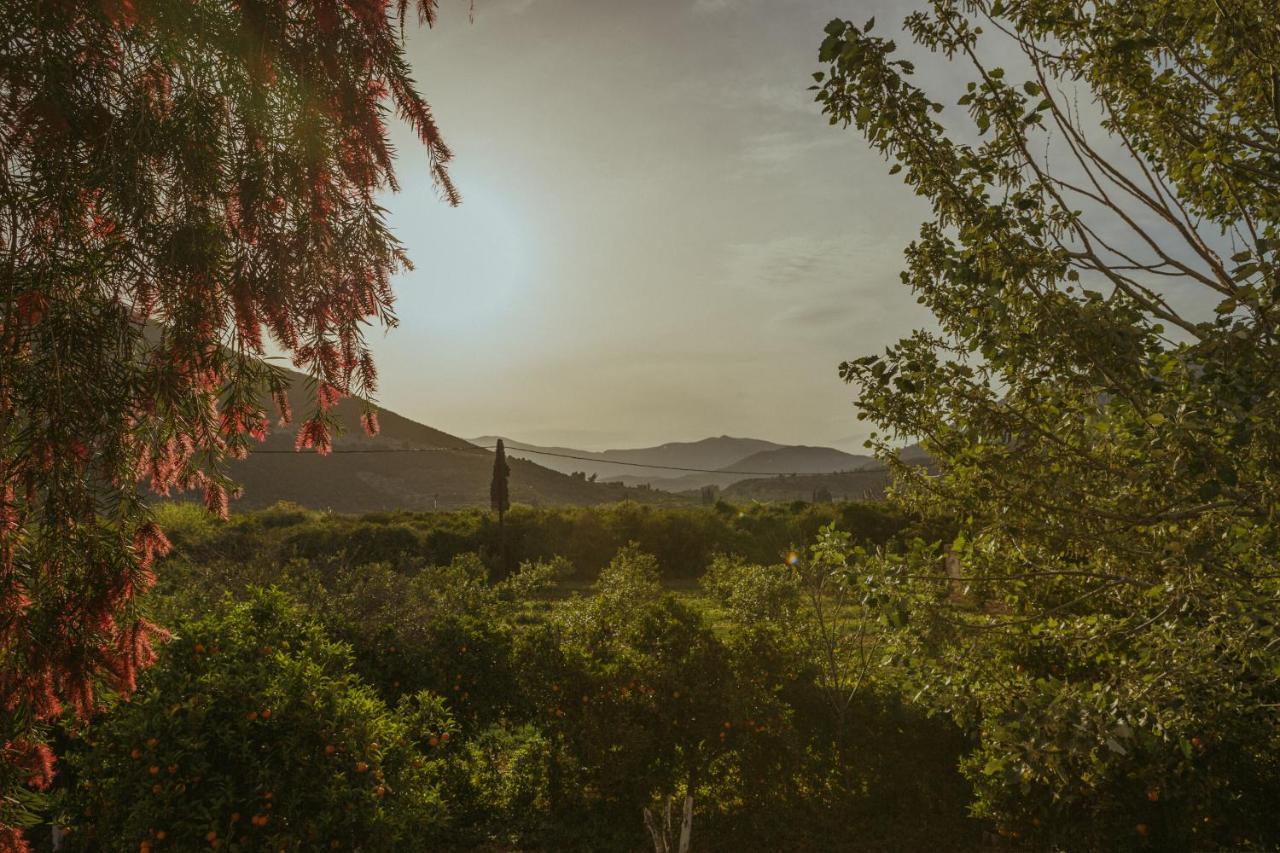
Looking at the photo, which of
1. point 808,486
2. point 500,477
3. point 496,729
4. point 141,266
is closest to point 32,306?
point 141,266

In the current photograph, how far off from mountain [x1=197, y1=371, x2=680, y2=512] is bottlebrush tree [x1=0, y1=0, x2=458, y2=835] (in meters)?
55.9

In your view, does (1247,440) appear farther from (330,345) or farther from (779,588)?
(779,588)

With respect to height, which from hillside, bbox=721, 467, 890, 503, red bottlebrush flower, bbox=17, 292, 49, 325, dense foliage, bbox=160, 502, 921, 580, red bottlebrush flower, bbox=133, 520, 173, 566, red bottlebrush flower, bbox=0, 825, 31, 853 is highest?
hillside, bbox=721, 467, 890, 503

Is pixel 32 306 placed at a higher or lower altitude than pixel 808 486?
lower

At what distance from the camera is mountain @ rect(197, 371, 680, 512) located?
61969 mm

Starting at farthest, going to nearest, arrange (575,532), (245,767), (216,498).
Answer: (575,532)
(245,767)
(216,498)

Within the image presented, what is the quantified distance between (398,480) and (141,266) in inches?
2942

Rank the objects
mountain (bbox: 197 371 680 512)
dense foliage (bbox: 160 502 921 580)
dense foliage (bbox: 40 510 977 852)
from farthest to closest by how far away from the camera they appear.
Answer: mountain (bbox: 197 371 680 512), dense foliage (bbox: 160 502 921 580), dense foliage (bbox: 40 510 977 852)

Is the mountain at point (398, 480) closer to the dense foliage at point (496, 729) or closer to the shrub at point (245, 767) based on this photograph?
the dense foliage at point (496, 729)

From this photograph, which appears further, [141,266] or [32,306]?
[141,266]

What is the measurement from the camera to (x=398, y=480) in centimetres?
7331

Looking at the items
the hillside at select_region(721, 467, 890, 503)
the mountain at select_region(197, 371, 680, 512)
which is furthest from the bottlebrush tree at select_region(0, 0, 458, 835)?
the hillside at select_region(721, 467, 890, 503)

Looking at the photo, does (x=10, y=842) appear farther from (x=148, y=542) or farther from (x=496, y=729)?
(x=496, y=729)

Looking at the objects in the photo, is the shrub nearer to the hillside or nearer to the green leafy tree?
the green leafy tree
